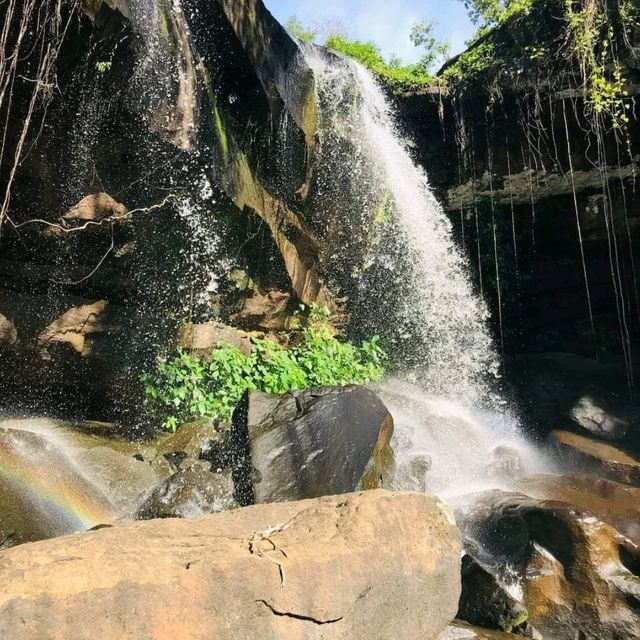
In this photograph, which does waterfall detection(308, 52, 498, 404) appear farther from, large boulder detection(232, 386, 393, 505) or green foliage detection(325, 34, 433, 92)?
large boulder detection(232, 386, 393, 505)

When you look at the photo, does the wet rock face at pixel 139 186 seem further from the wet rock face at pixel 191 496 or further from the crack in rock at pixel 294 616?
the crack in rock at pixel 294 616

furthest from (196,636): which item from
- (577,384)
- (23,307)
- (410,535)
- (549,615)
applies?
(577,384)

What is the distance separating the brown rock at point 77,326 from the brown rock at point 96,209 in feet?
3.52

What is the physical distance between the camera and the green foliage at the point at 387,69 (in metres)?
9.45

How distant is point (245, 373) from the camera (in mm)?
6945

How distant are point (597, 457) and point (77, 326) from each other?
647 cm

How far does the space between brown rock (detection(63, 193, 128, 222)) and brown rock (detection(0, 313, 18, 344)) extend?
48.9 inches

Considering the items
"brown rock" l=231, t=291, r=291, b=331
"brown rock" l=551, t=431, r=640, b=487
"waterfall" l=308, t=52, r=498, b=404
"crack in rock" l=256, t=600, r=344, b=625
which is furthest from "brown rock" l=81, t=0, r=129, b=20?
"brown rock" l=551, t=431, r=640, b=487

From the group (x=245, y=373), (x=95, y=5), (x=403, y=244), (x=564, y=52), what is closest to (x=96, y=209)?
(x=95, y=5)

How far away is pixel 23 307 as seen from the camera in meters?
5.82

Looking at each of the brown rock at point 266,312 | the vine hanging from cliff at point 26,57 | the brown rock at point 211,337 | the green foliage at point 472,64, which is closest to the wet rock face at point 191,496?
the brown rock at point 211,337

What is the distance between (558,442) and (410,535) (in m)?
5.85

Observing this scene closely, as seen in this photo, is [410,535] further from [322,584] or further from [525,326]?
[525,326]

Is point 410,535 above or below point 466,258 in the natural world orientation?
below
